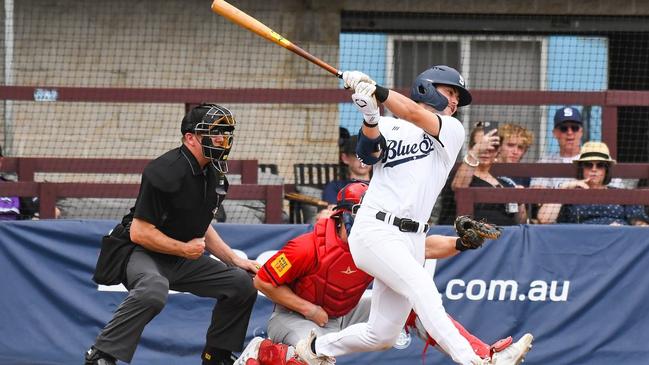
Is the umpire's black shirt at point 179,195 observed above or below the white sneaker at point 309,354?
above

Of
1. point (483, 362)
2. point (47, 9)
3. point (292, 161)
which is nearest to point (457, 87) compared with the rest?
point (483, 362)

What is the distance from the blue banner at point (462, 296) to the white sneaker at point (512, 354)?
1995mm

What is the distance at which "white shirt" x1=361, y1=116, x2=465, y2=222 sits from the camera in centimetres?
644

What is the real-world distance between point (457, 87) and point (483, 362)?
4.92 feet

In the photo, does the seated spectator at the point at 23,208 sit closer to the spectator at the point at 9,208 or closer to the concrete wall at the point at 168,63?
the spectator at the point at 9,208

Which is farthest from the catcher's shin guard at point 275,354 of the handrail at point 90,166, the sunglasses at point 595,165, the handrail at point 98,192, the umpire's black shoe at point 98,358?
the sunglasses at point 595,165

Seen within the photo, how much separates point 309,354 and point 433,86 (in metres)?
1.61

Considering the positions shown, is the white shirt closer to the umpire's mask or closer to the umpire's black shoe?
the umpire's mask

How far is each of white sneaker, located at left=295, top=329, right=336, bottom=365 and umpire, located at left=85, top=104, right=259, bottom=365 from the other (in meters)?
0.44

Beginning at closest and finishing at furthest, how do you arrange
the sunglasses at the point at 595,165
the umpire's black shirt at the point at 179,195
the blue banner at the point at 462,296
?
1. the umpire's black shirt at the point at 179,195
2. the blue banner at the point at 462,296
3. the sunglasses at the point at 595,165

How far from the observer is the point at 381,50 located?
11.4 m

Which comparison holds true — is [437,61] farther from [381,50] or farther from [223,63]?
[223,63]

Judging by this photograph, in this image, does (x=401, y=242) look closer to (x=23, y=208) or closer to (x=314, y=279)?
(x=314, y=279)

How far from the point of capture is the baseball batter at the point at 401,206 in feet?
20.5
